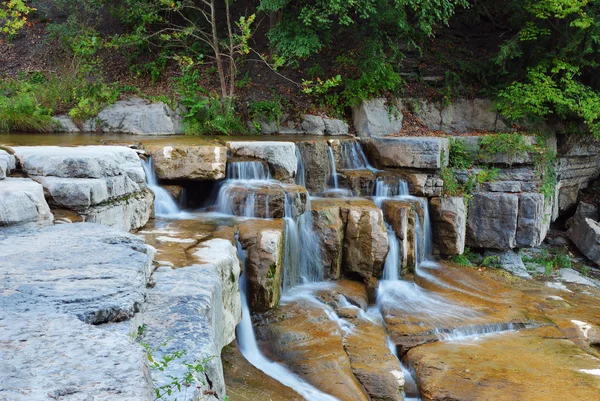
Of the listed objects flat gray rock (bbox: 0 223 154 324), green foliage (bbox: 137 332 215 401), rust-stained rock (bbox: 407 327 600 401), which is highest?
flat gray rock (bbox: 0 223 154 324)

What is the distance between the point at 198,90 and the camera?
13.5m

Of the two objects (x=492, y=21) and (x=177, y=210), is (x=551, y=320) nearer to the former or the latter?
(x=177, y=210)

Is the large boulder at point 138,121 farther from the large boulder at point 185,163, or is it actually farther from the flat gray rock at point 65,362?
the flat gray rock at point 65,362

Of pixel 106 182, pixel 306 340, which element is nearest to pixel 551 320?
pixel 306 340

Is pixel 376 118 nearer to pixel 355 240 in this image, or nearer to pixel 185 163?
pixel 355 240

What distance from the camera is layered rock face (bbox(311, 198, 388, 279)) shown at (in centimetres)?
832

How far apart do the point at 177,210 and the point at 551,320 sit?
5886 mm

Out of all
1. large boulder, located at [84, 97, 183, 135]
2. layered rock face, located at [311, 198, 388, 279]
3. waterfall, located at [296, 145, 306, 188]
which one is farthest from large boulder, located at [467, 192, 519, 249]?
large boulder, located at [84, 97, 183, 135]

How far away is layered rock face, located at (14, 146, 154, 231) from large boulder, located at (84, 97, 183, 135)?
5.49 m

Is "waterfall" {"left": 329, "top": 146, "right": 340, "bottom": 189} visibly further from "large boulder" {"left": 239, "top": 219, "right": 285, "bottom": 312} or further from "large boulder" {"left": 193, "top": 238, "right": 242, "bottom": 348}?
"large boulder" {"left": 193, "top": 238, "right": 242, "bottom": 348}

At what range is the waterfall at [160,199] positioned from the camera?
7789mm

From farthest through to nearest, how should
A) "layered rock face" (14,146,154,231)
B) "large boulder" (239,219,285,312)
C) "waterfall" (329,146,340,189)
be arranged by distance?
1. "waterfall" (329,146,340,189)
2. "large boulder" (239,219,285,312)
3. "layered rock face" (14,146,154,231)

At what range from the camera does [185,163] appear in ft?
26.9

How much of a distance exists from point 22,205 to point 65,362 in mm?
2821
